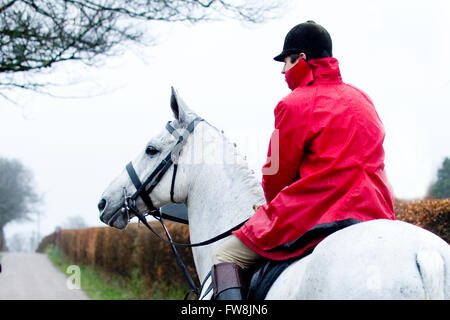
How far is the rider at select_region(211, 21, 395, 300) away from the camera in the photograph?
8.43 ft

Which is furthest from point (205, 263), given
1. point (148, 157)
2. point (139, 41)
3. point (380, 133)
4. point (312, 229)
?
point (139, 41)

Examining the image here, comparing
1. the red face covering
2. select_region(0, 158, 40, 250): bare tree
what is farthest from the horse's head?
select_region(0, 158, 40, 250): bare tree

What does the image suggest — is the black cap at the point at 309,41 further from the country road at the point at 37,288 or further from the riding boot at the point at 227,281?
the country road at the point at 37,288

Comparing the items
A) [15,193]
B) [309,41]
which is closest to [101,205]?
[309,41]

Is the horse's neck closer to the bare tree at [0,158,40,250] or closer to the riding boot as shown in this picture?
the riding boot

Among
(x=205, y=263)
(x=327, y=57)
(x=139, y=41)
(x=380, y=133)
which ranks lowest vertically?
(x=205, y=263)

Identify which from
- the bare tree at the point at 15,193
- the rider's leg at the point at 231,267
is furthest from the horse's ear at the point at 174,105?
the bare tree at the point at 15,193

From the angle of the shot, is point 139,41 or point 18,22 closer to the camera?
point 18,22

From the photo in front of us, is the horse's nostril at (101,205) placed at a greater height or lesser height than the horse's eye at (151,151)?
lesser

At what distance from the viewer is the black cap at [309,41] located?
294cm

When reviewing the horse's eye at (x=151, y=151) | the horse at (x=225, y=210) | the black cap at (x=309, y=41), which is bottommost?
the horse at (x=225, y=210)
